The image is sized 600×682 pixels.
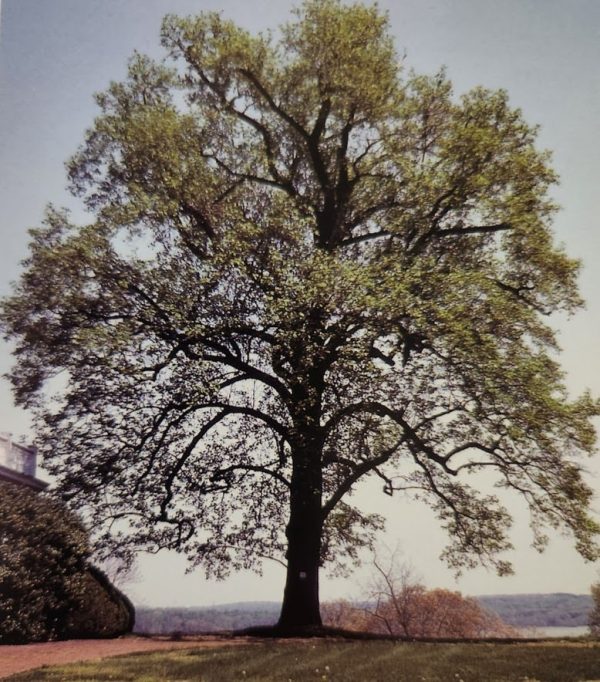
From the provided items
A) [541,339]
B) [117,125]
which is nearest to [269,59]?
[117,125]

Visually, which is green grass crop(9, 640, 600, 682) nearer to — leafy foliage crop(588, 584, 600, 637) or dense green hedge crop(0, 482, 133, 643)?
dense green hedge crop(0, 482, 133, 643)

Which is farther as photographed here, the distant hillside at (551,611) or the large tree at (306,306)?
the distant hillside at (551,611)

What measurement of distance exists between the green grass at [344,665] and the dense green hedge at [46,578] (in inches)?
149

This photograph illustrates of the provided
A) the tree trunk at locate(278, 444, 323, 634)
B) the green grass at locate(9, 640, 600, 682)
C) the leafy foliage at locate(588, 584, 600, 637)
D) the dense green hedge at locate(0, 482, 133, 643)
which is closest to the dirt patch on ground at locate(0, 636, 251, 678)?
the dense green hedge at locate(0, 482, 133, 643)

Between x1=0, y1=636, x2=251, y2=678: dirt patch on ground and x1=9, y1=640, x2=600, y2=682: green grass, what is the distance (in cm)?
89

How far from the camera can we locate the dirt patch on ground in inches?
389

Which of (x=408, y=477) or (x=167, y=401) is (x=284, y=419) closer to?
(x=167, y=401)

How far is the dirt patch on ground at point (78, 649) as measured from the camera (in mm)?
9875

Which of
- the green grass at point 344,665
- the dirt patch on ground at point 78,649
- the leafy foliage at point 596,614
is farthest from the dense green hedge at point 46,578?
the leafy foliage at point 596,614

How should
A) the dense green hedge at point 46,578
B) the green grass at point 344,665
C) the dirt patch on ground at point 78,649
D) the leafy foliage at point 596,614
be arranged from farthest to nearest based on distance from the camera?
the leafy foliage at point 596,614 → the dense green hedge at point 46,578 → the dirt patch on ground at point 78,649 → the green grass at point 344,665

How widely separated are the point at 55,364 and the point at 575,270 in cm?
1657

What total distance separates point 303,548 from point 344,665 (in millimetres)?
5655

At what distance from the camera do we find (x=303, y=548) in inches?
583

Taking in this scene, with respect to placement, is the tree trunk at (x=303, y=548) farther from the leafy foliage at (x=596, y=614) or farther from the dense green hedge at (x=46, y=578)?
the leafy foliage at (x=596, y=614)
